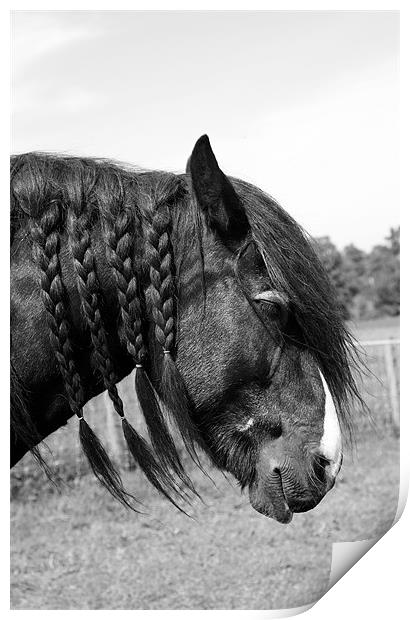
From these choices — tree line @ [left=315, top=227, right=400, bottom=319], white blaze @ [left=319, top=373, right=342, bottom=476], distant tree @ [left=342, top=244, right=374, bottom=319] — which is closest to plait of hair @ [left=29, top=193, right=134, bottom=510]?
white blaze @ [left=319, top=373, right=342, bottom=476]

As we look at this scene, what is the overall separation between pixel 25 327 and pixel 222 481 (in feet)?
13.8

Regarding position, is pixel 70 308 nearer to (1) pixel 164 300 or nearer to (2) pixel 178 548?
(1) pixel 164 300

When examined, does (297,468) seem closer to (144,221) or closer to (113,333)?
(113,333)

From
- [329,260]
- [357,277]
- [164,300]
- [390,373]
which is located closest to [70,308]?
[164,300]

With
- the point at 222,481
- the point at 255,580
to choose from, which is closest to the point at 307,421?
the point at 255,580

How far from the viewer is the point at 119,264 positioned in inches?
56.2

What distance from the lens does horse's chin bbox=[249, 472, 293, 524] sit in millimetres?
1477

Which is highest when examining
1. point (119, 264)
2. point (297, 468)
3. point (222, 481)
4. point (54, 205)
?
point (54, 205)

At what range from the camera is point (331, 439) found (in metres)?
1.45

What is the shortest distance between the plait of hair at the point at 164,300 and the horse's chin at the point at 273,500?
0.21 m

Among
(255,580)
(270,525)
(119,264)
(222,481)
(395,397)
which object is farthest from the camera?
(395,397)

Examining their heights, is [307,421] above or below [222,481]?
above

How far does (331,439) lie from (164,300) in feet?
1.44

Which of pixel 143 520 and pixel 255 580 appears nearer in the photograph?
pixel 255 580
